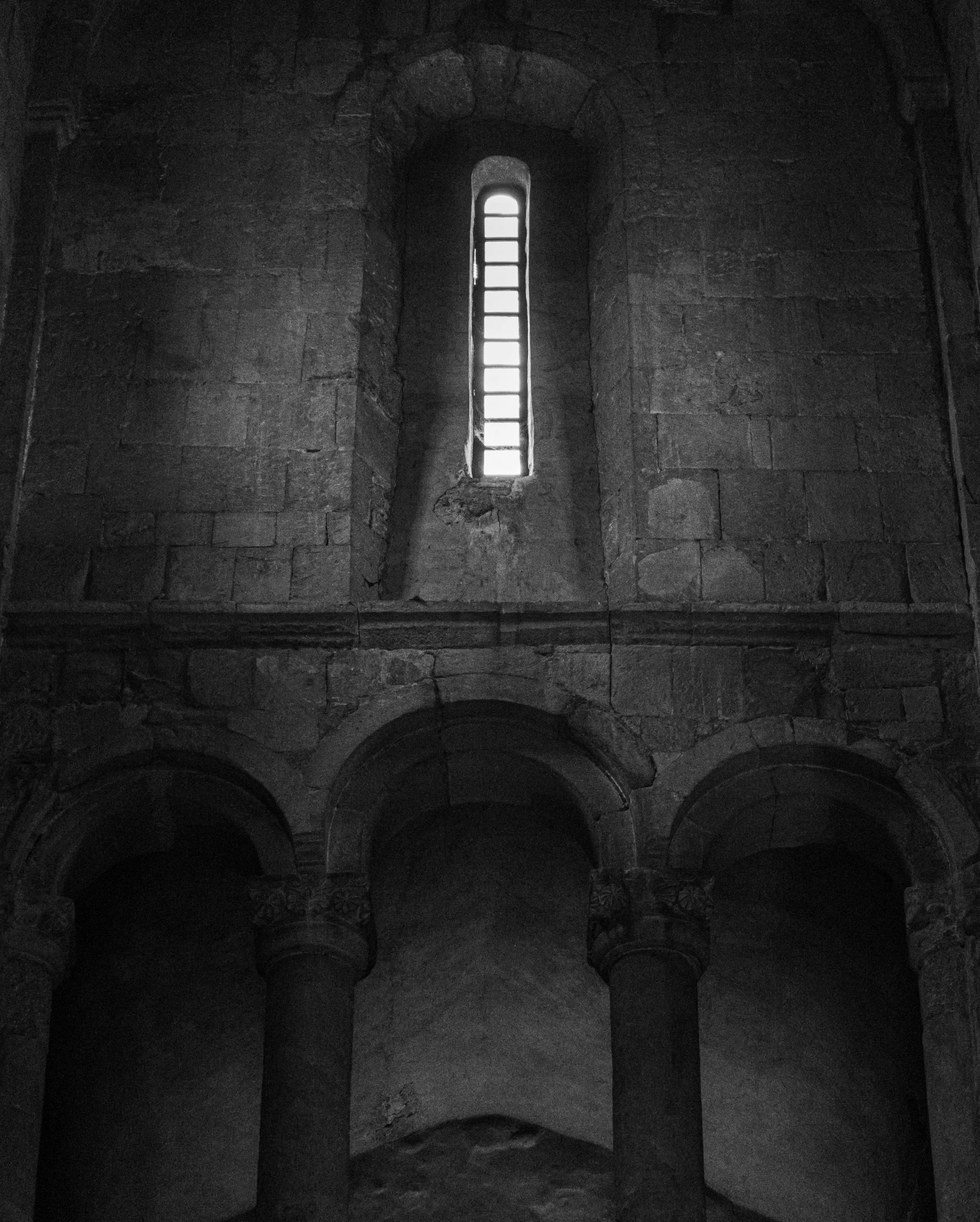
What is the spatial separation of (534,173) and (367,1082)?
5.19m

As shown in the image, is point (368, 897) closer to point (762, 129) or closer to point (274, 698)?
point (274, 698)

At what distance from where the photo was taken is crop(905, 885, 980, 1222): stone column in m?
10.8

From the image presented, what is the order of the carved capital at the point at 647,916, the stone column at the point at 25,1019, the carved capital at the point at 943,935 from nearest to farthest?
the stone column at the point at 25,1019 → the carved capital at the point at 943,935 → the carved capital at the point at 647,916

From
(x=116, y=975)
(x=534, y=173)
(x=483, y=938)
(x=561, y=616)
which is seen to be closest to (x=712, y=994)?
(x=483, y=938)

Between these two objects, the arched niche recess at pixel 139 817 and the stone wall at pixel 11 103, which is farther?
the stone wall at pixel 11 103

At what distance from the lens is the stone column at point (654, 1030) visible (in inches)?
424

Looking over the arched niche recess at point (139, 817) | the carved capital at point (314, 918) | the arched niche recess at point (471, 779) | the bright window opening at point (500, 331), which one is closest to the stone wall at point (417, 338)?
the bright window opening at point (500, 331)

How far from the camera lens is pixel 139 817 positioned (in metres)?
12.1

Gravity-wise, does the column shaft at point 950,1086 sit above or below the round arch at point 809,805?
below

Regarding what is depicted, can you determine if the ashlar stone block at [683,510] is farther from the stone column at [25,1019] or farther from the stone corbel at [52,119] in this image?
→ the stone corbel at [52,119]

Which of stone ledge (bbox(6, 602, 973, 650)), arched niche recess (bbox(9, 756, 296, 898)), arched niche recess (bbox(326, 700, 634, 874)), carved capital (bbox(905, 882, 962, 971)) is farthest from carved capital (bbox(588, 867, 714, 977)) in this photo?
arched niche recess (bbox(9, 756, 296, 898))

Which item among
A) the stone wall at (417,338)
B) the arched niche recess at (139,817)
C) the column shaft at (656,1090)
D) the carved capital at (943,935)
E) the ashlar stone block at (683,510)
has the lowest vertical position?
the column shaft at (656,1090)

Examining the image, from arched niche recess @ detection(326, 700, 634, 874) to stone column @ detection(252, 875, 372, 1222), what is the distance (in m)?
0.25

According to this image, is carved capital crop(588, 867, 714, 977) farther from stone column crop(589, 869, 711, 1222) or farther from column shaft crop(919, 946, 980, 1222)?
column shaft crop(919, 946, 980, 1222)
